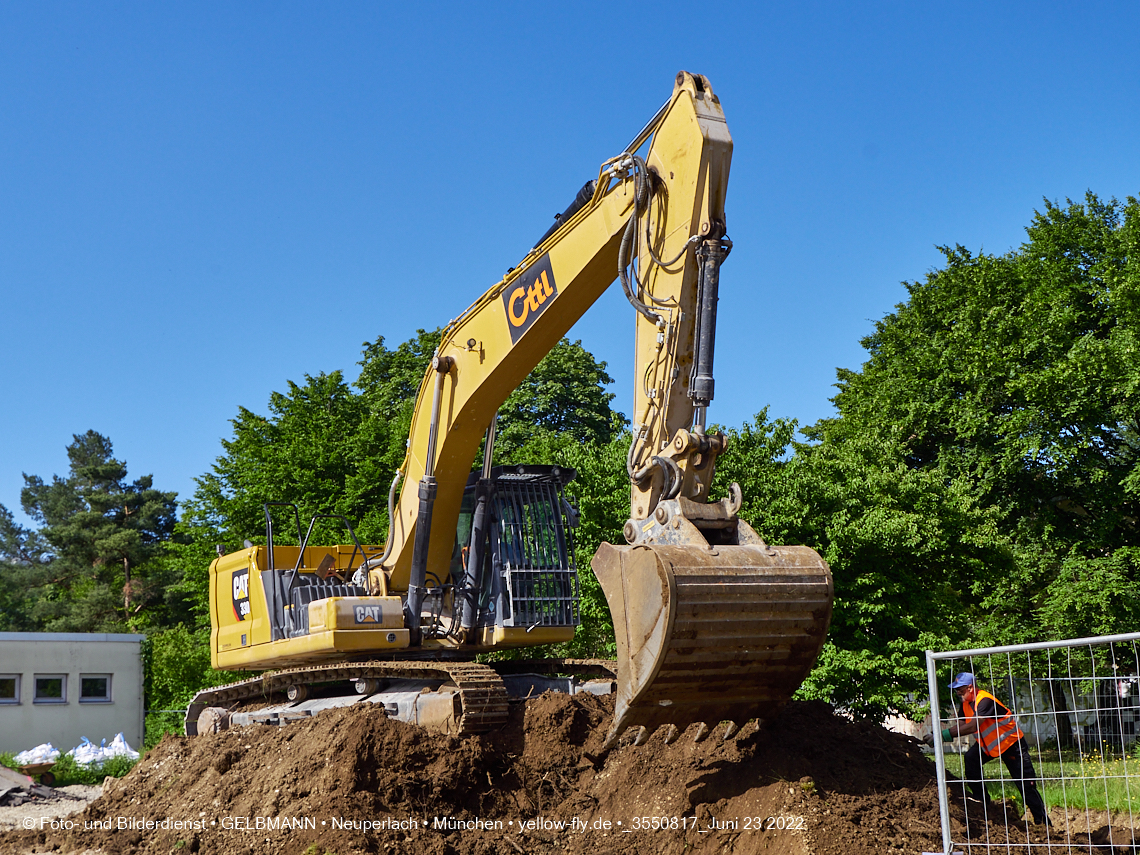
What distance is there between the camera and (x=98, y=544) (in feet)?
151

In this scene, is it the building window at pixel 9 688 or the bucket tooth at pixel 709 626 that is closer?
the bucket tooth at pixel 709 626

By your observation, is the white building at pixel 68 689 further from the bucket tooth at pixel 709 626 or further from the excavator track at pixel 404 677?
the bucket tooth at pixel 709 626

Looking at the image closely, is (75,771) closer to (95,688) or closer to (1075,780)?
(95,688)

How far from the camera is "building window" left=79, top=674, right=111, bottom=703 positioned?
25.5 meters

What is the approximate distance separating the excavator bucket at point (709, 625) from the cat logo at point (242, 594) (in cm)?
609

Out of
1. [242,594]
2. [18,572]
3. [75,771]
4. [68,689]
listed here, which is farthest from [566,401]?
[18,572]

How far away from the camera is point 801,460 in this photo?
19.0 metres

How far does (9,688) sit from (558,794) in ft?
70.1

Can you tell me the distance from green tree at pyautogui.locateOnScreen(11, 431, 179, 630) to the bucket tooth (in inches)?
1500

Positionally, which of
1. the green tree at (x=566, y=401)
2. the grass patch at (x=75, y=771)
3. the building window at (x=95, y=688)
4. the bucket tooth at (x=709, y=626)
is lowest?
the grass patch at (x=75, y=771)

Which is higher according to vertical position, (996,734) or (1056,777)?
(996,734)

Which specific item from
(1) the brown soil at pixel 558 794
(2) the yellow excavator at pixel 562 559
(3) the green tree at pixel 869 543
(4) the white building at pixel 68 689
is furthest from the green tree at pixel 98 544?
(1) the brown soil at pixel 558 794

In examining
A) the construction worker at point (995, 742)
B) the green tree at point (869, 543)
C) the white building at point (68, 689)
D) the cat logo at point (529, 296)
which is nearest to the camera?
the construction worker at point (995, 742)

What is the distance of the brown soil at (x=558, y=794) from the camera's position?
254 inches
